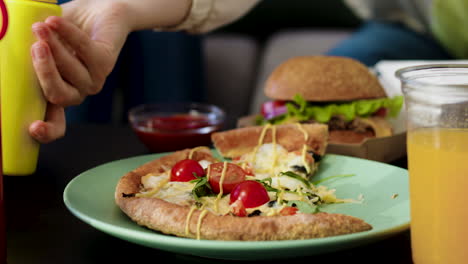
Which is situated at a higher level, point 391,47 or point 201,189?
point 201,189

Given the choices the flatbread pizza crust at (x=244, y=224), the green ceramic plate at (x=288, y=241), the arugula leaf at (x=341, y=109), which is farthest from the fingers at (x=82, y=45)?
the arugula leaf at (x=341, y=109)

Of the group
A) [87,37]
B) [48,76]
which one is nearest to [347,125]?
[87,37]

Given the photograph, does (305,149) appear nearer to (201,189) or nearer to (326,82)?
(201,189)

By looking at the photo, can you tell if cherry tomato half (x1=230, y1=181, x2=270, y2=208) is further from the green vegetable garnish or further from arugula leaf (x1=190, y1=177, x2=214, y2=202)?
the green vegetable garnish

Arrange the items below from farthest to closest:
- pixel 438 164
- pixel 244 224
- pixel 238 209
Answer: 1. pixel 238 209
2. pixel 244 224
3. pixel 438 164

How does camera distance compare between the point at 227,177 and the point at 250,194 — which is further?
the point at 227,177

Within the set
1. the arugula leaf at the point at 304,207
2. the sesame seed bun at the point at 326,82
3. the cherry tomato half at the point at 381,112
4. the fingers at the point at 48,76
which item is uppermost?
the fingers at the point at 48,76

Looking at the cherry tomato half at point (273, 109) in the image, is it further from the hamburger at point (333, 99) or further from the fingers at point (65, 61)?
the fingers at point (65, 61)

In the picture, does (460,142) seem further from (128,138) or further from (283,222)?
(128,138)
